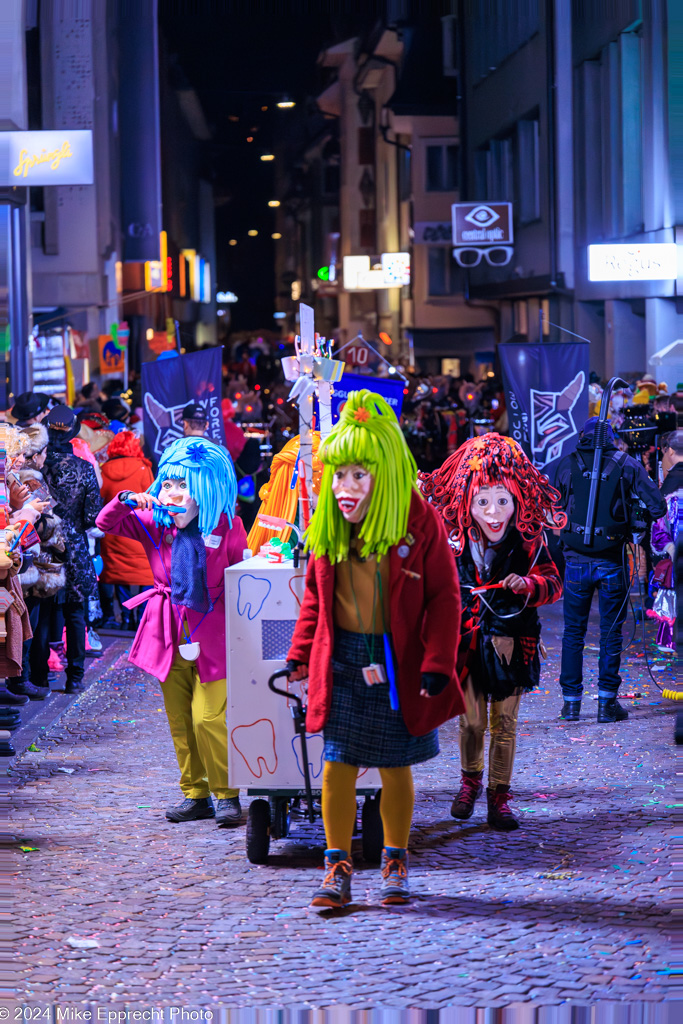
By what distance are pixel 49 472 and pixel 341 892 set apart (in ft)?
17.0

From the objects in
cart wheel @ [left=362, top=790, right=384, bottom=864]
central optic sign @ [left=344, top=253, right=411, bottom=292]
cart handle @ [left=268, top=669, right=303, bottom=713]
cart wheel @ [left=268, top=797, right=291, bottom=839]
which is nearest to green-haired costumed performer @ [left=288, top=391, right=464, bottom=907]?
cart handle @ [left=268, top=669, right=303, bottom=713]

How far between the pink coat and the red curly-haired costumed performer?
1.08 meters

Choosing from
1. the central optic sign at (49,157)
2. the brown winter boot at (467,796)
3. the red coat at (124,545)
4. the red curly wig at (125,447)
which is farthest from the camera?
the central optic sign at (49,157)

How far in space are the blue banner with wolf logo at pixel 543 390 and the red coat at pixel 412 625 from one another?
748 cm

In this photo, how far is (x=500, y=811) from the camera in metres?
6.20

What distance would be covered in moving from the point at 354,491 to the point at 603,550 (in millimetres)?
3549

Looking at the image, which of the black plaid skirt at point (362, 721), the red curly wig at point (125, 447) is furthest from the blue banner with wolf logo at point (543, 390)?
the black plaid skirt at point (362, 721)

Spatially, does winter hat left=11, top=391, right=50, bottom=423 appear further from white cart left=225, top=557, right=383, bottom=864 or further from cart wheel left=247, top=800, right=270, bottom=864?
cart wheel left=247, top=800, right=270, bottom=864

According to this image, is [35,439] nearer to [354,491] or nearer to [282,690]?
[282,690]

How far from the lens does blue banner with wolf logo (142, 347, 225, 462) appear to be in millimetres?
12031

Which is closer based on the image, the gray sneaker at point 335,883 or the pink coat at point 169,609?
the gray sneaker at point 335,883

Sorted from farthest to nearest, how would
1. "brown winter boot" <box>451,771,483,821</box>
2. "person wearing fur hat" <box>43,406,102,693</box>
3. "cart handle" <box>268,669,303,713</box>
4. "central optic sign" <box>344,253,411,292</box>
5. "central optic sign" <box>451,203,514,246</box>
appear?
"central optic sign" <box>344,253,411,292</box> → "central optic sign" <box>451,203,514,246</box> → "person wearing fur hat" <box>43,406,102,693</box> → "brown winter boot" <box>451,771,483,821</box> → "cart handle" <box>268,669,303,713</box>

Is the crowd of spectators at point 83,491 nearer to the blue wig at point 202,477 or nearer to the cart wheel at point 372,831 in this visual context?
the blue wig at point 202,477

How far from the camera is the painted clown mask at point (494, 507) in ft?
20.1
